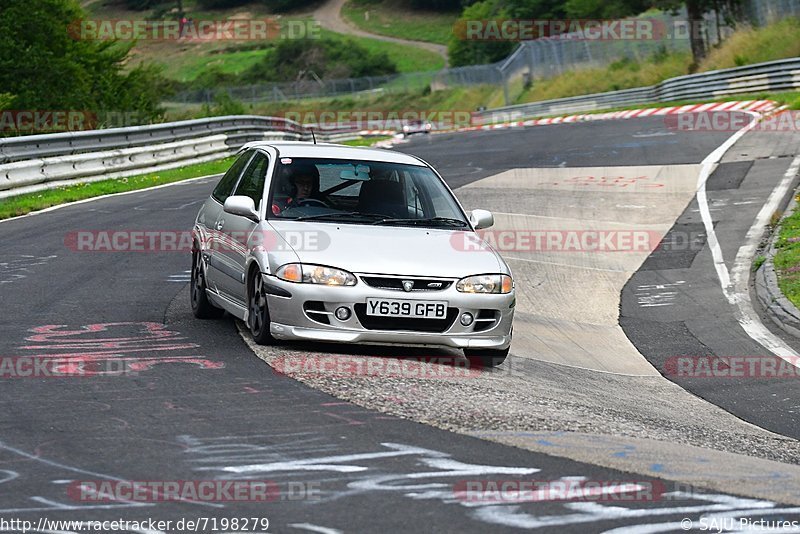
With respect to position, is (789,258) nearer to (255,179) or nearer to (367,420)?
(255,179)

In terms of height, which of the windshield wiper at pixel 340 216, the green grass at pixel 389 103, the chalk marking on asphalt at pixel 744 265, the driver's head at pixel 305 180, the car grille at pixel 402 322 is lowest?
the green grass at pixel 389 103

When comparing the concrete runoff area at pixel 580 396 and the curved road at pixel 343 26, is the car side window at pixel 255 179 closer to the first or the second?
the concrete runoff area at pixel 580 396

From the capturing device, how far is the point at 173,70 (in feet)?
421

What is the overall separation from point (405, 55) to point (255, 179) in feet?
387

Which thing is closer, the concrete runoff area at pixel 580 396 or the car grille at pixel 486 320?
the concrete runoff area at pixel 580 396

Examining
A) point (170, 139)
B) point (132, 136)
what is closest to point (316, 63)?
point (170, 139)

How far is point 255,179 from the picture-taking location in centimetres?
1023

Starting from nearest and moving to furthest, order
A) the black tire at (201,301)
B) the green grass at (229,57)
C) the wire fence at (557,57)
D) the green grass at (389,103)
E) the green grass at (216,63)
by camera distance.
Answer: the black tire at (201,301) < the wire fence at (557,57) < the green grass at (389,103) < the green grass at (229,57) < the green grass at (216,63)

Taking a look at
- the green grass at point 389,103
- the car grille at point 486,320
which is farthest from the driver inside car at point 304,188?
the green grass at point 389,103

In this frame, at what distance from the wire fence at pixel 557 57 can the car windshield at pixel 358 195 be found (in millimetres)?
37646

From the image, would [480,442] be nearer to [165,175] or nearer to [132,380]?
[132,380]

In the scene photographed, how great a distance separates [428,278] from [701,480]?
10.4 ft

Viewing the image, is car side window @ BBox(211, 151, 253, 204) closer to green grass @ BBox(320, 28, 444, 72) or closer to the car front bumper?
the car front bumper

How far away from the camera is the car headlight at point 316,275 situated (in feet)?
28.5
